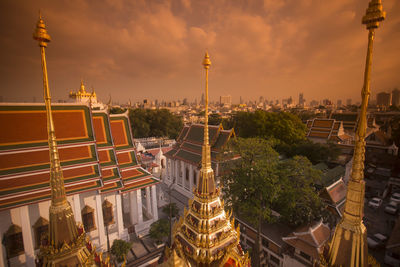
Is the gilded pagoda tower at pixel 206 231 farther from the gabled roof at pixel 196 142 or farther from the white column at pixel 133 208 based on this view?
the gabled roof at pixel 196 142

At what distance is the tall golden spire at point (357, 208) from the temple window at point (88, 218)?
13.5 m

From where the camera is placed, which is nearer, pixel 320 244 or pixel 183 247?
pixel 183 247

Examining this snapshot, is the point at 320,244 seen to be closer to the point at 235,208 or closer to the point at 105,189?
the point at 235,208

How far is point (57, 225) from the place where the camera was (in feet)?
12.2

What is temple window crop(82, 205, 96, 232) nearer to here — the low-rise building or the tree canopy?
the low-rise building

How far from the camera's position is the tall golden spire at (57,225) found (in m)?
3.60

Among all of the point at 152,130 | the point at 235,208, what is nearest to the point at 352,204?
the point at 235,208

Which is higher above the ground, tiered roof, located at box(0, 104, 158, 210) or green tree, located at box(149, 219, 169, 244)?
tiered roof, located at box(0, 104, 158, 210)

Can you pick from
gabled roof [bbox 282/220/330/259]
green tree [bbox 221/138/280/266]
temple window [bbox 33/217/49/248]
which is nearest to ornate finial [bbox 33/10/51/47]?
green tree [bbox 221/138/280/266]

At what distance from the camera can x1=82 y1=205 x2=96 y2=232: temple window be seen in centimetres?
1203

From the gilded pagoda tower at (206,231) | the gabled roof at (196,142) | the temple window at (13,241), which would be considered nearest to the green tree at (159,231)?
the gabled roof at (196,142)

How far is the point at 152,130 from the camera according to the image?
5497 centimetres

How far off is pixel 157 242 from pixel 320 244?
1038 cm

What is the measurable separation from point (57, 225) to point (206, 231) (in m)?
3.49
